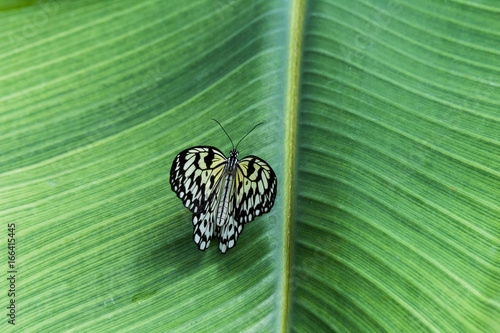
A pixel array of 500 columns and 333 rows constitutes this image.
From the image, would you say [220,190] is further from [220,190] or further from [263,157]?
[263,157]

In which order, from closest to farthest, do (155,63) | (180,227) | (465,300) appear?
(465,300)
(180,227)
(155,63)

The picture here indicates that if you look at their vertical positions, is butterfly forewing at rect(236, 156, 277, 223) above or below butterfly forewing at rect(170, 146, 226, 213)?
below

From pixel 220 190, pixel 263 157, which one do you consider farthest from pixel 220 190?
pixel 263 157

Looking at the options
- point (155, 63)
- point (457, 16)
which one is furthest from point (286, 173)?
point (457, 16)

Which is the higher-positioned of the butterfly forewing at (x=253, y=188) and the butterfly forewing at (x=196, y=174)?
the butterfly forewing at (x=196, y=174)

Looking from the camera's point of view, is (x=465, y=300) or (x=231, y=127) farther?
(x=231, y=127)

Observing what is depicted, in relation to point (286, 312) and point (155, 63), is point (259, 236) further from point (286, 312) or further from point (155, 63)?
point (155, 63)
